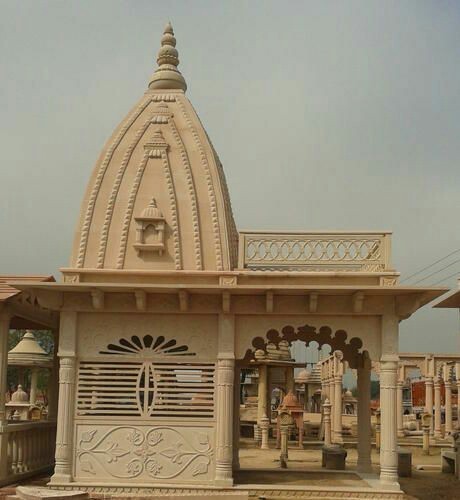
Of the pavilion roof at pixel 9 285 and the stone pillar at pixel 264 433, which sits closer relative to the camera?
the pavilion roof at pixel 9 285

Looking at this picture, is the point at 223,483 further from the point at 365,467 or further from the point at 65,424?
the point at 365,467

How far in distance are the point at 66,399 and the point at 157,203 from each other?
355 cm

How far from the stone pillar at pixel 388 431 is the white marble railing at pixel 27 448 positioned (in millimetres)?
6082

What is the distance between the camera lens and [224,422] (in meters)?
11.5

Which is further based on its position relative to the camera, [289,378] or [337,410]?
[289,378]

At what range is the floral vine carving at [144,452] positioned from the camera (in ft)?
37.7

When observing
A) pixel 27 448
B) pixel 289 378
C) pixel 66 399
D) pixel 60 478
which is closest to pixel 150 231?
pixel 66 399

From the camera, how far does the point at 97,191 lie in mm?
12555

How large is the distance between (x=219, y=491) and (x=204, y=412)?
1.22 m

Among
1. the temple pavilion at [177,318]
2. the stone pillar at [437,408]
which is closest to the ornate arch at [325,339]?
the temple pavilion at [177,318]

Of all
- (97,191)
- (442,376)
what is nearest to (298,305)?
(97,191)

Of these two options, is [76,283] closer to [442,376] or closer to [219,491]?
[219,491]

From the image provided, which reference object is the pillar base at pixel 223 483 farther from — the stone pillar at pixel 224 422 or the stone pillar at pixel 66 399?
the stone pillar at pixel 66 399

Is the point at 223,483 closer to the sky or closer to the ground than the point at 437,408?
closer to the sky
